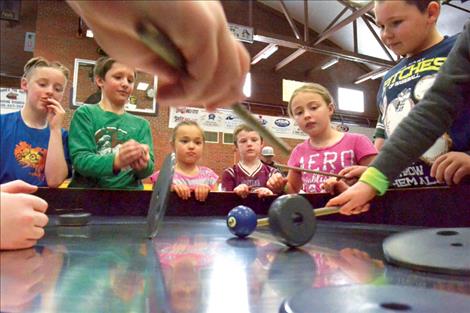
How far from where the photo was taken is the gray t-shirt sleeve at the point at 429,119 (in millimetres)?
754

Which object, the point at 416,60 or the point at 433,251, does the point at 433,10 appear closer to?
the point at 416,60

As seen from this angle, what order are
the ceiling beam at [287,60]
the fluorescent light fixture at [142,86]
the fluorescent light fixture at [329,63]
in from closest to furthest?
the fluorescent light fixture at [142,86] → the ceiling beam at [287,60] → the fluorescent light fixture at [329,63]

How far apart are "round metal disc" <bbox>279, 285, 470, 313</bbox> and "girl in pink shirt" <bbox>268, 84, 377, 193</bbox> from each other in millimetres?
1155

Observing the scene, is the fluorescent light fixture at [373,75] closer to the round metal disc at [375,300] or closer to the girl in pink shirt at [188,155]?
the girl in pink shirt at [188,155]

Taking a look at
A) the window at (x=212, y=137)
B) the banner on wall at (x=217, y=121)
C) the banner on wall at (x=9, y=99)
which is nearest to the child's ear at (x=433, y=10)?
the banner on wall at (x=217, y=121)

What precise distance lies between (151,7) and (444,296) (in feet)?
1.31

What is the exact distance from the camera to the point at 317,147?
1723 millimetres

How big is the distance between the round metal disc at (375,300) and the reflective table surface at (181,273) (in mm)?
27

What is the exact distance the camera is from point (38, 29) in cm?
578

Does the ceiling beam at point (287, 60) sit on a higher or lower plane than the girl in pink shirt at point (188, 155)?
higher

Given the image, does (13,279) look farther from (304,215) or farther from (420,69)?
(420,69)

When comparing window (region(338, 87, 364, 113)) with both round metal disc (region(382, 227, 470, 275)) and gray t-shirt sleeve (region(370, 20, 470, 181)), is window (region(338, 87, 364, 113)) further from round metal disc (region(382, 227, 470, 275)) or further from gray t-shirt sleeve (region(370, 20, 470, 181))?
round metal disc (region(382, 227, 470, 275))

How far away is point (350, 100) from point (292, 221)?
26.8 feet

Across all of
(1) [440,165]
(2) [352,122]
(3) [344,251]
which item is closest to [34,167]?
(3) [344,251]
